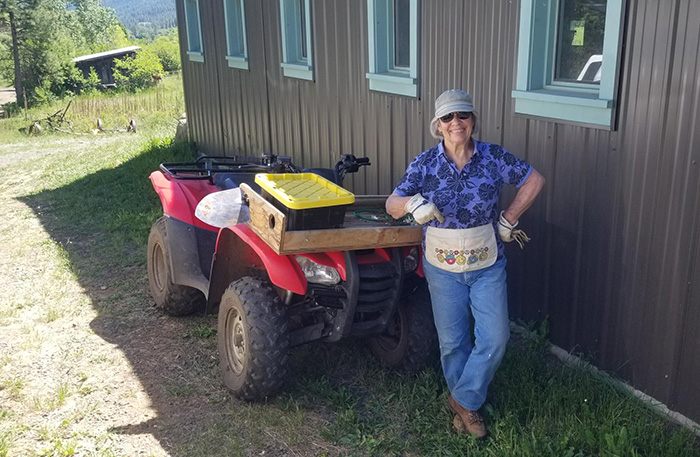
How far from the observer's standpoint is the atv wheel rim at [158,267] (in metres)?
5.85

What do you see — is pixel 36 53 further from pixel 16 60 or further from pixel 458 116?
pixel 458 116

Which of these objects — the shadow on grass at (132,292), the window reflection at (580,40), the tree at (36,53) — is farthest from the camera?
the tree at (36,53)

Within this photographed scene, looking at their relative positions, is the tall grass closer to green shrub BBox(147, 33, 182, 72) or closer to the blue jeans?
the blue jeans

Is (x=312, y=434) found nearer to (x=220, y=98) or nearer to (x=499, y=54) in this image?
(x=499, y=54)

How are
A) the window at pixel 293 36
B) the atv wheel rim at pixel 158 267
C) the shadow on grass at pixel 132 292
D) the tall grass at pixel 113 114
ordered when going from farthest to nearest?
1. the tall grass at pixel 113 114
2. the window at pixel 293 36
3. the atv wheel rim at pixel 158 267
4. the shadow on grass at pixel 132 292

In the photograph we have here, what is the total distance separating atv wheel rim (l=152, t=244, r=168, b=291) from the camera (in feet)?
19.2

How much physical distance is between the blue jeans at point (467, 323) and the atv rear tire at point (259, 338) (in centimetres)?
92

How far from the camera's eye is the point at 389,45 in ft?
21.4

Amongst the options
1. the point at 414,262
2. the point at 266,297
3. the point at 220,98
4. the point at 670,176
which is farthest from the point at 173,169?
the point at 220,98

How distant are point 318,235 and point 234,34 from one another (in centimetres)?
772

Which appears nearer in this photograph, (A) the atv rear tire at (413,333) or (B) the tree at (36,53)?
(A) the atv rear tire at (413,333)

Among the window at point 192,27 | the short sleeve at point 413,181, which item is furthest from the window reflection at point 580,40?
the window at point 192,27

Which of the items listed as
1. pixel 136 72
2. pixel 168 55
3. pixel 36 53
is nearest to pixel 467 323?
pixel 36 53

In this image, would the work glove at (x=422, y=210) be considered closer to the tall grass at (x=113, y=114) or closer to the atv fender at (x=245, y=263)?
the atv fender at (x=245, y=263)
